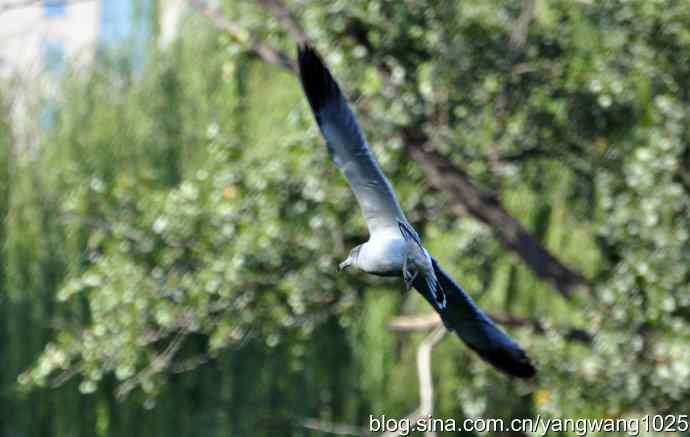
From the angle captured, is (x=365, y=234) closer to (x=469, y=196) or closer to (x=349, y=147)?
(x=469, y=196)

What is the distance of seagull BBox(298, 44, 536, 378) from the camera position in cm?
351

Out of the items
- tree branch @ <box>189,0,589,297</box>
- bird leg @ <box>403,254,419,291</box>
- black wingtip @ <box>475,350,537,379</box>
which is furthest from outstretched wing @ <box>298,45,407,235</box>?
tree branch @ <box>189,0,589,297</box>

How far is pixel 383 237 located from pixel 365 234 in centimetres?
326

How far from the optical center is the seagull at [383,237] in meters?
3.51

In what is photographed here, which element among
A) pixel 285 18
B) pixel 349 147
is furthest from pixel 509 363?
pixel 285 18

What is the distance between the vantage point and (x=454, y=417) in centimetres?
812

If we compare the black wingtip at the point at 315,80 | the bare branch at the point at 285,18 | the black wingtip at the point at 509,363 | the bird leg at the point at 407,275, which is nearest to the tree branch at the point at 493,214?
the bare branch at the point at 285,18

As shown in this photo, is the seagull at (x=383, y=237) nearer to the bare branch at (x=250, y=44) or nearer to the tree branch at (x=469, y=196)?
the tree branch at (x=469, y=196)

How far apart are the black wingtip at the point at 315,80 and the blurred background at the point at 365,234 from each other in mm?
1998

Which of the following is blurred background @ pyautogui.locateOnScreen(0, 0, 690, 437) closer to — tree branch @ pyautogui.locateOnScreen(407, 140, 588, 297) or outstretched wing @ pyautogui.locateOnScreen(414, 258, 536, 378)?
tree branch @ pyautogui.locateOnScreen(407, 140, 588, 297)

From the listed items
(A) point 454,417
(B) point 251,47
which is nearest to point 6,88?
(B) point 251,47

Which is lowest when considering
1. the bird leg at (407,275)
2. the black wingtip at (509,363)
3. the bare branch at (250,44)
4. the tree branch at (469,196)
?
→ the black wingtip at (509,363)

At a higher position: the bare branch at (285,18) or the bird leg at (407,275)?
the bare branch at (285,18)

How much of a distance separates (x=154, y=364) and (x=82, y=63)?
308 cm
